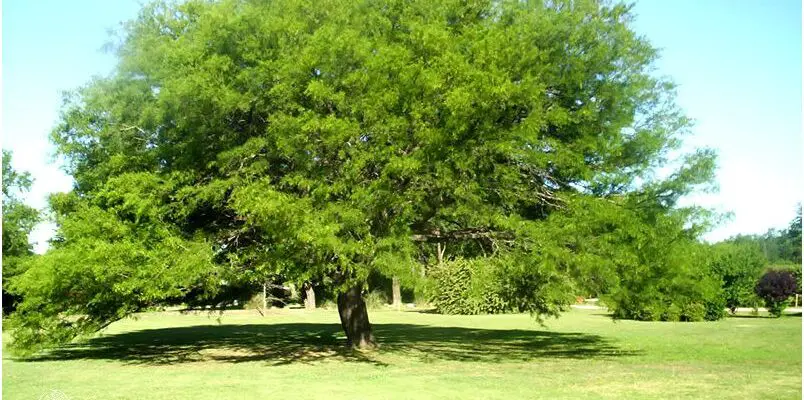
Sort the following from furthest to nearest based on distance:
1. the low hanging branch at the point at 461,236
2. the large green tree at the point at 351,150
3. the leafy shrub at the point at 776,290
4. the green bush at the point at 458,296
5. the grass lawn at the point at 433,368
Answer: the green bush at the point at 458,296
the leafy shrub at the point at 776,290
the low hanging branch at the point at 461,236
the large green tree at the point at 351,150
the grass lawn at the point at 433,368

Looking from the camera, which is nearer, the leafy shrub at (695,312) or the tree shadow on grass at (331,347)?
the tree shadow on grass at (331,347)

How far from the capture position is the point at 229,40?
18.4 metres

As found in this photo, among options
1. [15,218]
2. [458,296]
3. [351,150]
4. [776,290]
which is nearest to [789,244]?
[776,290]

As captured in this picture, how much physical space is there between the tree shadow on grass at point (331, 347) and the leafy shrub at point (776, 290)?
797 inches

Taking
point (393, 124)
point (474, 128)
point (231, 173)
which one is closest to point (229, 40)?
point (231, 173)

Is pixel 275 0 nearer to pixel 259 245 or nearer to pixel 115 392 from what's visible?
pixel 259 245

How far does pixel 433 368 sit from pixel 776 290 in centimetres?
3421

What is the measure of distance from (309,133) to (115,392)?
679 cm

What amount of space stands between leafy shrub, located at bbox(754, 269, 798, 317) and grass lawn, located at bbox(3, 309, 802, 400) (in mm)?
15567

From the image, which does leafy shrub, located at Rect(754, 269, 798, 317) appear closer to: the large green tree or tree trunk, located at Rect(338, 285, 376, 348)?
the large green tree

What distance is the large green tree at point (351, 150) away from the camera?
1642 cm

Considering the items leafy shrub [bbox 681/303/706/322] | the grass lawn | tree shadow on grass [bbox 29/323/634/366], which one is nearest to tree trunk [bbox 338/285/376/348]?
tree shadow on grass [bbox 29/323/634/366]

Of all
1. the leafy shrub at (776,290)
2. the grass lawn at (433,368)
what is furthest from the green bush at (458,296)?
the grass lawn at (433,368)

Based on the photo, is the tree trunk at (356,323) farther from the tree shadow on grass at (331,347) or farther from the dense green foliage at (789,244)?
the dense green foliage at (789,244)
